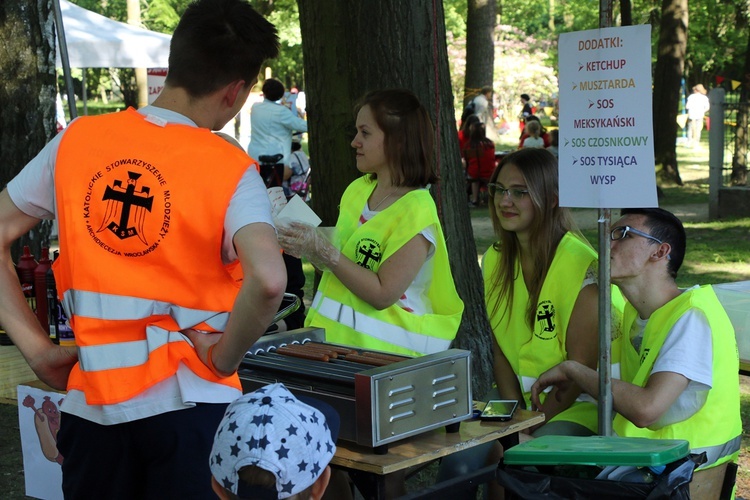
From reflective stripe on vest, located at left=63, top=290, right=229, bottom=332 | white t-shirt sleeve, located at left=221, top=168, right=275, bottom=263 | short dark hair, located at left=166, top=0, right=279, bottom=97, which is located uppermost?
short dark hair, located at left=166, top=0, right=279, bottom=97

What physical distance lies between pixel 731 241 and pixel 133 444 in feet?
34.2

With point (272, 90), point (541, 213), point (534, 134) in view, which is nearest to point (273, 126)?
point (272, 90)

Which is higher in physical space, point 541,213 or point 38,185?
point 38,185

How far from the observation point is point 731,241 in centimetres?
1148

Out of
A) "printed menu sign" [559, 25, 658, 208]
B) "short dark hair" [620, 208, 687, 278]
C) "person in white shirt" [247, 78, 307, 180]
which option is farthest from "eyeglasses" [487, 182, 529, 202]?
"person in white shirt" [247, 78, 307, 180]

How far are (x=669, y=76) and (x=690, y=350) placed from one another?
46.8ft

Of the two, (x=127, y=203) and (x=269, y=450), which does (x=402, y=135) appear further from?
(x=269, y=450)

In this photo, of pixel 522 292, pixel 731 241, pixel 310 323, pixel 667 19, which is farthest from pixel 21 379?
pixel 667 19

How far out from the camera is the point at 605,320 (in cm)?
306

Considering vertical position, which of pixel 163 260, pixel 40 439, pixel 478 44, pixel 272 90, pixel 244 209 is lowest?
pixel 40 439

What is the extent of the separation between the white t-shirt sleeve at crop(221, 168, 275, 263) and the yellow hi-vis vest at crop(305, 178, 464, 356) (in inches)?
49.1

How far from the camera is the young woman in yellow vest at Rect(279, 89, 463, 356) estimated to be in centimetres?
340

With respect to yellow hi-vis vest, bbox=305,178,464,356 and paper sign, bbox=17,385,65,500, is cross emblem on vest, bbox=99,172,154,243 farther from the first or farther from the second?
paper sign, bbox=17,385,65,500

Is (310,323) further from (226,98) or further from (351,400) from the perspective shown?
(226,98)
